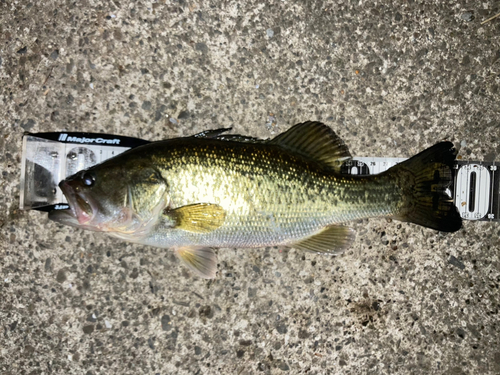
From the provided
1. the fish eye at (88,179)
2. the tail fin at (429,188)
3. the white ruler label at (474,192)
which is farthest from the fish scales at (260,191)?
the white ruler label at (474,192)

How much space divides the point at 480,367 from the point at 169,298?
2.22 meters

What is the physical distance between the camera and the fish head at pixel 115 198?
78.7 inches

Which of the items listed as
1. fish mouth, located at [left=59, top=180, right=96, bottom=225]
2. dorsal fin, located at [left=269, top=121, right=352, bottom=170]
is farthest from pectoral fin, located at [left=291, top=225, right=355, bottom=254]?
fish mouth, located at [left=59, top=180, right=96, bottom=225]

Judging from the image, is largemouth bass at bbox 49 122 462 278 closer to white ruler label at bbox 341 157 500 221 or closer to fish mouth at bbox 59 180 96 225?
fish mouth at bbox 59 180 96 225

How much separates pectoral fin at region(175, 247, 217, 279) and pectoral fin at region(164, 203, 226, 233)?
0.21 m

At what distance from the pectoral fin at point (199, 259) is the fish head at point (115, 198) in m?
0.30

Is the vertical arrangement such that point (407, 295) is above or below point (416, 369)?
above

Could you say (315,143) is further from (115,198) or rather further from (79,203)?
(79,203)

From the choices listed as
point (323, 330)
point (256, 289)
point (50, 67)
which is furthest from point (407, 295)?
point (50, 67)

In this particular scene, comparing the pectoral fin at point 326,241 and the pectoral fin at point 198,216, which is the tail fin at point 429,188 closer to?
the pectoral fin at point 326,241

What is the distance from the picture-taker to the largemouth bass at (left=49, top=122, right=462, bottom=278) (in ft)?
6.64

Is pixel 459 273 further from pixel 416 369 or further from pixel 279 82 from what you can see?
pixel 279 82

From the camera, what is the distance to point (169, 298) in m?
2.48

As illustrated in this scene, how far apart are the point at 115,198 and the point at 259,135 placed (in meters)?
1.01
